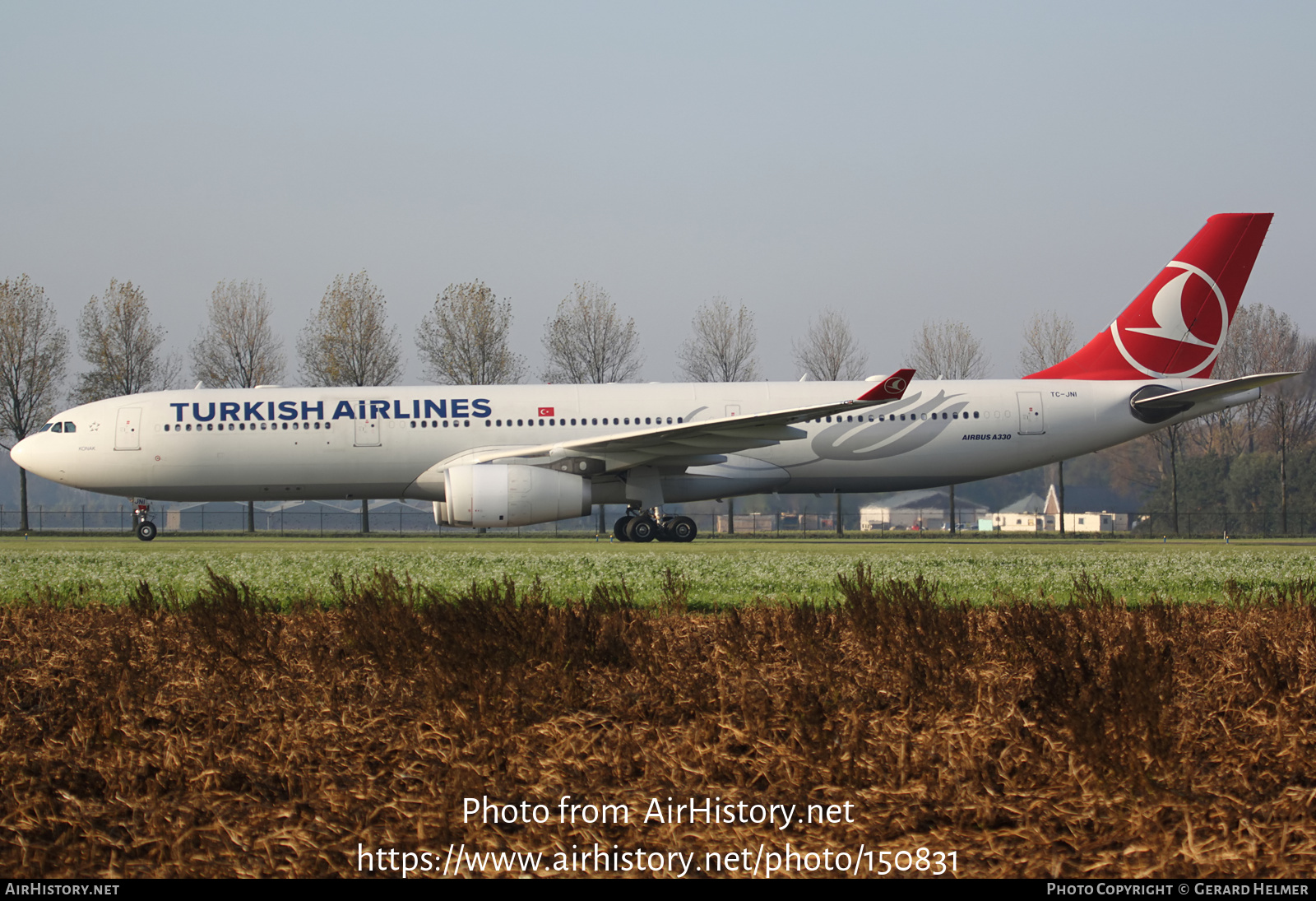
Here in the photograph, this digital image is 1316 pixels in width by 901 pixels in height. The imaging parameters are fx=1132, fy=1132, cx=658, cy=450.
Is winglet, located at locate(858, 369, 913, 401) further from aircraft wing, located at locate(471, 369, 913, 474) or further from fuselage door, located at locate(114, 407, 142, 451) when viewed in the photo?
fuselage door, located at locate(114, 407, 142, 451)

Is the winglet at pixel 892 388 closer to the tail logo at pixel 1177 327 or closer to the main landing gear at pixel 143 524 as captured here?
the tail logo at pixel 1177 327

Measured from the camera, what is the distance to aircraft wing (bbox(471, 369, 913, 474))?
2050 cm

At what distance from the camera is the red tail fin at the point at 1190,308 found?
2420cm

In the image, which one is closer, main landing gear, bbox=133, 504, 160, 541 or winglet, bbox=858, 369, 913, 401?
winglet, bbox=858, 369, 913, 401

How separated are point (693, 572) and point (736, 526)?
64910mm

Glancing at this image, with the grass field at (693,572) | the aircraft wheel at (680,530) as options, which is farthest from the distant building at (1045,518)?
the grass field at (693,572)

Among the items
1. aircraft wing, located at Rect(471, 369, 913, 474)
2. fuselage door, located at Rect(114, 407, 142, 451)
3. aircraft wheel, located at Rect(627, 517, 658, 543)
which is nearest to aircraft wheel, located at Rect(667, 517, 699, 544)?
aircraft wheel, located at Rect(627, 517, 658, 543)

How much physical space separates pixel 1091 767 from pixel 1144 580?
668 cm

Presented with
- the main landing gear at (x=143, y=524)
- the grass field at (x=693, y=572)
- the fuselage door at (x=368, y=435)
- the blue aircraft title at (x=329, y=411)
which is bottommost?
the grass field at (x=693, y=572)

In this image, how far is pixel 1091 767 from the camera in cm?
416

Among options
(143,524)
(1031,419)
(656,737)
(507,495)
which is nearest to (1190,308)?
(1031,419)

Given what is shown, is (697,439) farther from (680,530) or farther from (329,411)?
(329,411)

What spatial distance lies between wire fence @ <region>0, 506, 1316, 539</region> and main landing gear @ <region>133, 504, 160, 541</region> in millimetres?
552

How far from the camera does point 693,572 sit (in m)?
11.0
